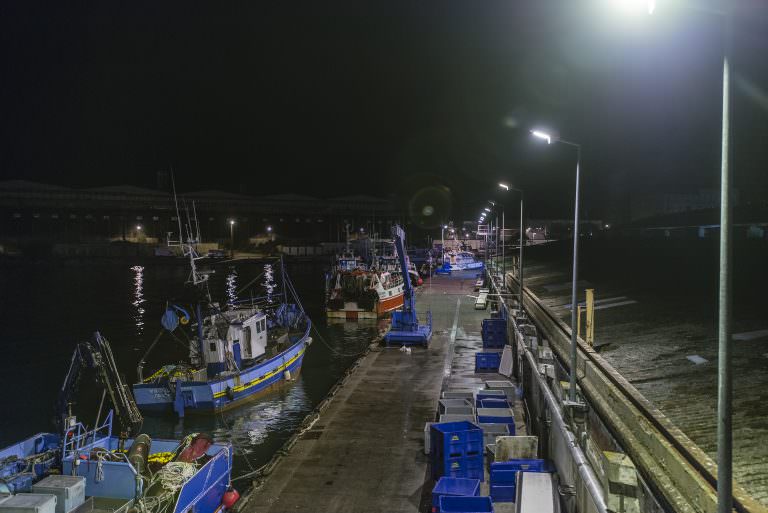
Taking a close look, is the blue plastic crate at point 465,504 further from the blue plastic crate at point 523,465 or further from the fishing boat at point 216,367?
the fishing boat at point 216,367

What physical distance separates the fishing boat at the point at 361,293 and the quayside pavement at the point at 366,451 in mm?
20370

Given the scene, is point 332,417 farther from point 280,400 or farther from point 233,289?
point 233,289

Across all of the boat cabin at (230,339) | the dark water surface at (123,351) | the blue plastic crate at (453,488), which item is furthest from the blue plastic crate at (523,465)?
the boat cabin at (230,339)

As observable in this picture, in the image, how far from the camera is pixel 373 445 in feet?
47.2

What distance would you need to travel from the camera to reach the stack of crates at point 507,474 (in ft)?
34.0

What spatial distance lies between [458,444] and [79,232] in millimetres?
135379

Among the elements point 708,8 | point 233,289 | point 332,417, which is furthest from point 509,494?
point 233,289

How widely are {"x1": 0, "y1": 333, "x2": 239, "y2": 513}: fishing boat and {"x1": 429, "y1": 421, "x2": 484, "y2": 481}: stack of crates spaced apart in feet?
14.9

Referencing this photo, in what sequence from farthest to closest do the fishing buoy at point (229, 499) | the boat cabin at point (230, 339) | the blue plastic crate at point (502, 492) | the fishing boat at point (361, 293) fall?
the fishing boat at point (361, 293)
the boat cabin at point (230, 339)
the fishing buoy at point (229, 499)
the blue plastic crate at point (502, 492)

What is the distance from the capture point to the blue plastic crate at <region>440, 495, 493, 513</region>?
8.98m

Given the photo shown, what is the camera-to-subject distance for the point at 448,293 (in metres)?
52.1

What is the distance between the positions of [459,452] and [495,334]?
15437 millimetres

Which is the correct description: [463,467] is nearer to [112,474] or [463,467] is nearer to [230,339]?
Result: [112,474]

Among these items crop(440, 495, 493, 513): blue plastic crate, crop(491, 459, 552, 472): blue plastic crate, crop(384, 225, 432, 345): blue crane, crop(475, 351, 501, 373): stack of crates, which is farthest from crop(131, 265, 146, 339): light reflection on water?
crop(440, 495, 493, 513): blue plastic crate
